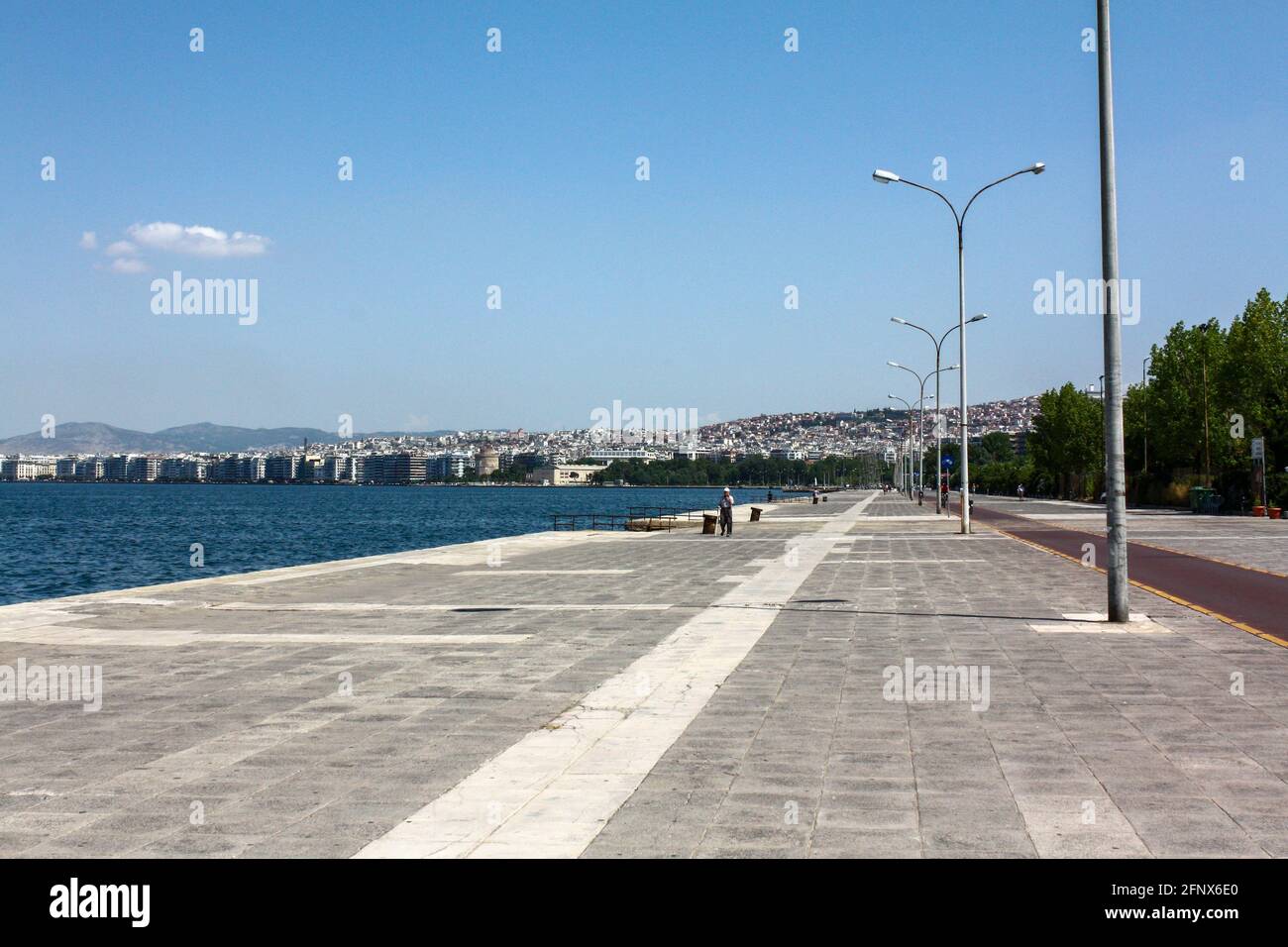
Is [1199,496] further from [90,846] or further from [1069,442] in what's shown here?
[90,846]

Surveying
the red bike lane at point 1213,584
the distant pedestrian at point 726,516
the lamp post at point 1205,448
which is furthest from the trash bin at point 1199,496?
the distant pedestrian at point 726,516

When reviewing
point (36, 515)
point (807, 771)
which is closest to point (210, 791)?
point (807, 771)

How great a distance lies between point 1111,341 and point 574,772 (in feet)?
31.9

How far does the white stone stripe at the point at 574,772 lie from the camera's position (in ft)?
18.5

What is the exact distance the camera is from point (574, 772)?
23.2ft

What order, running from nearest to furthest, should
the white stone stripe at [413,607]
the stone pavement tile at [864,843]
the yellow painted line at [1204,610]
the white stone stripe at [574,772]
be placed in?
1. the stone pavement tile at [864,843]
2. the white stone stripe at [574,772]
3. the yellow painted line at [1204,610]
4. the white stone stripe at [413,607]

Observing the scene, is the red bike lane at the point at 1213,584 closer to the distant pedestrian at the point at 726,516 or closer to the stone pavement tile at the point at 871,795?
the stone pavement tile at the point at 871,795

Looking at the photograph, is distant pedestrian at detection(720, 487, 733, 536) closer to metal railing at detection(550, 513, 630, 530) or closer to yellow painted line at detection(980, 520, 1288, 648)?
metal railing at detection(550, 513, 630, 530)

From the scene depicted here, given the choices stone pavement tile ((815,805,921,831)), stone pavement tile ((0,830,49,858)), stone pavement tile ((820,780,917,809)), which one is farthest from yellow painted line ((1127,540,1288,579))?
stone pavement tile ((0,830,49,858))

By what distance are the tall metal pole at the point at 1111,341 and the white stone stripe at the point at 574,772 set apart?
4.73 meters

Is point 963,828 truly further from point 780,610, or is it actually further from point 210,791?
point 780,610

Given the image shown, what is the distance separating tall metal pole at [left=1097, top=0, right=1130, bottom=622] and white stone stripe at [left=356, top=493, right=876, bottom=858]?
4.73 metres
